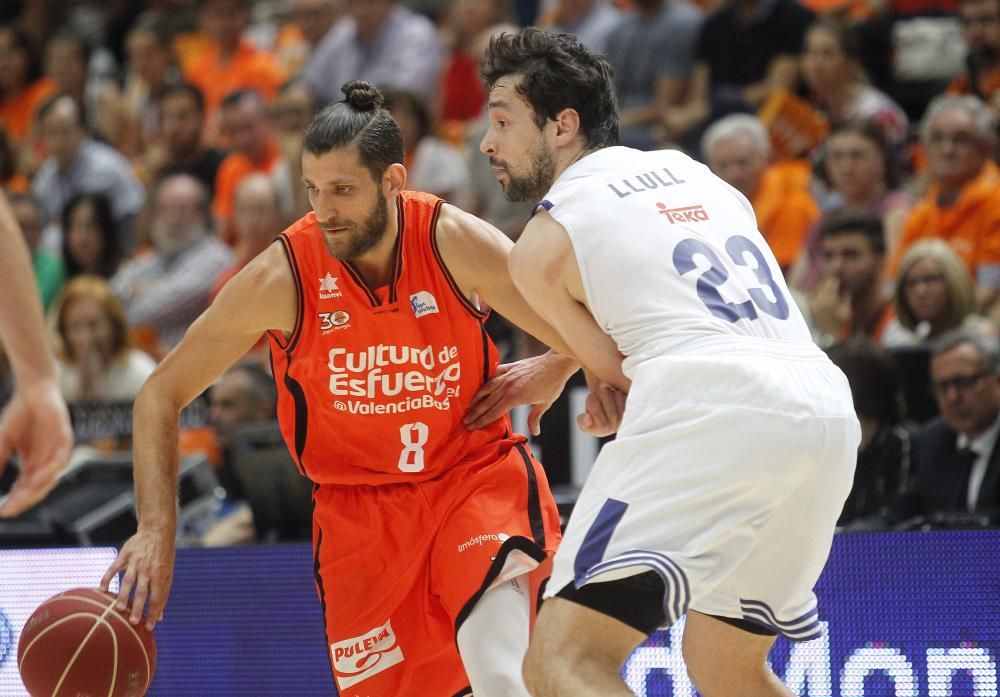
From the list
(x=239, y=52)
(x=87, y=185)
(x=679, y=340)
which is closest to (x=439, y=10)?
(x=239, y=52)

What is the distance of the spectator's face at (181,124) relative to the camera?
10.7 meters

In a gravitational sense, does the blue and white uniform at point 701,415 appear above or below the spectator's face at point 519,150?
below

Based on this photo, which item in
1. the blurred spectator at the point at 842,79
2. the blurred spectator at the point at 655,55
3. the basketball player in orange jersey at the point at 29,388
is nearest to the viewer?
the basketball player in orange jersey at the point at 29,388

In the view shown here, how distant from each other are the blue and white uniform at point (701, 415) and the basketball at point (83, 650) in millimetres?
1467

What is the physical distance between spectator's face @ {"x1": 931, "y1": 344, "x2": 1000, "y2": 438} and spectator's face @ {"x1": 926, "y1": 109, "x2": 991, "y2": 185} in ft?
6.70

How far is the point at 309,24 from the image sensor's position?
11461 mm

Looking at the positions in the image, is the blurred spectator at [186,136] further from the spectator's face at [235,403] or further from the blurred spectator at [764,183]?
the blurred spectator at [764,183]

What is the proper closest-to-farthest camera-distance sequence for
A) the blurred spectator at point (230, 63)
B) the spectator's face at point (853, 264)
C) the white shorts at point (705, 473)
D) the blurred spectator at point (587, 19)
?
1. the white shorts at point (705, 473)
2. the spectator's face at point (853, 264)
3. the blurred spectator at point (587, 19)
4. the blurred spectator at point (230, 63)

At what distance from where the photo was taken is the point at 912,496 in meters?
5.85

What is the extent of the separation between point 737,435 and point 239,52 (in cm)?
967

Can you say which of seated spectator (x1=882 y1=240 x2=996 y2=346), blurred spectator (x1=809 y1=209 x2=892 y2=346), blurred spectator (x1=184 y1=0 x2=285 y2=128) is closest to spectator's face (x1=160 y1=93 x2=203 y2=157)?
blurred spectator (x1=184 y1=0 x2=285 y2=128)

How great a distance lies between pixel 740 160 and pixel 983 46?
1.59 meters

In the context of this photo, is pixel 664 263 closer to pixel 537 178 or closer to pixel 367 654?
pixel 537 178

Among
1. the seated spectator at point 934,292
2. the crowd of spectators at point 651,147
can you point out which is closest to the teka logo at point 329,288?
the crowd of spectators at point 651,147
